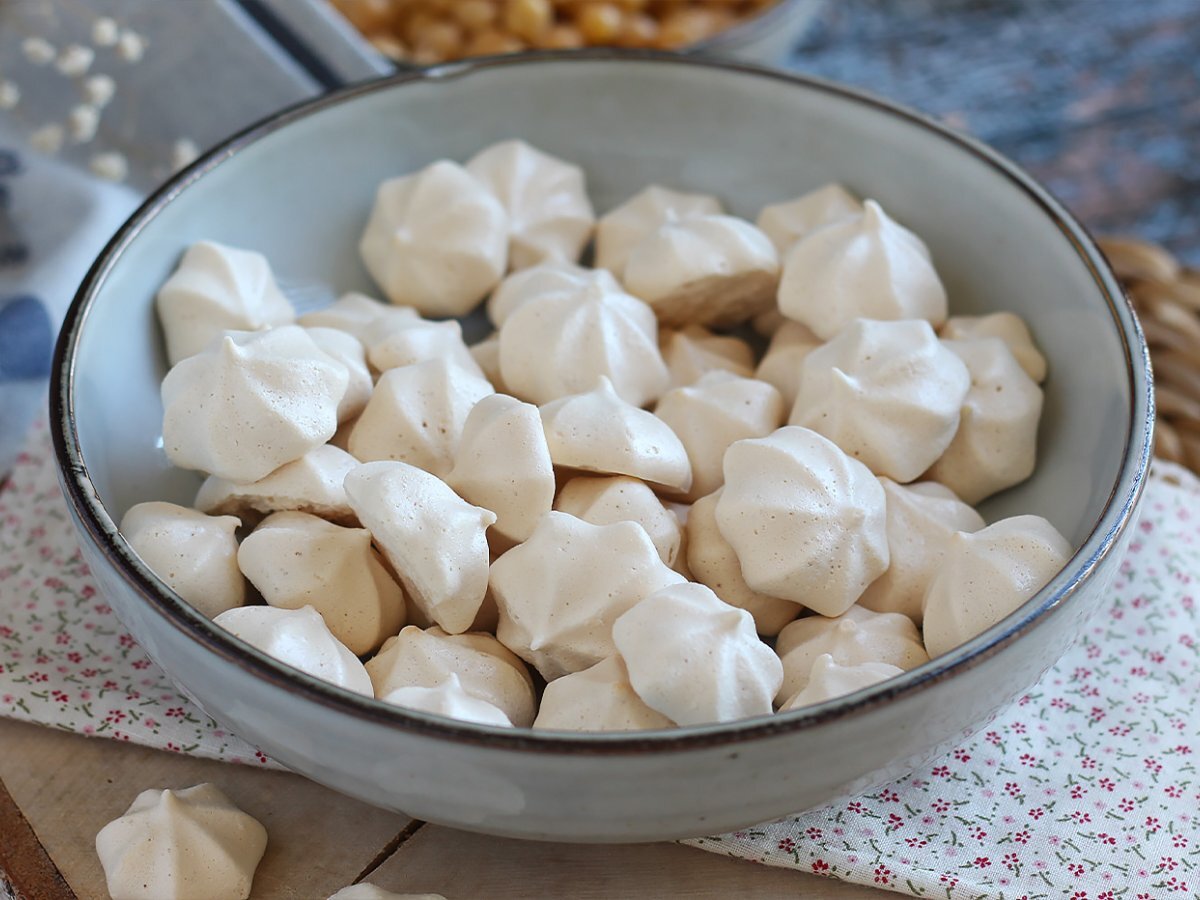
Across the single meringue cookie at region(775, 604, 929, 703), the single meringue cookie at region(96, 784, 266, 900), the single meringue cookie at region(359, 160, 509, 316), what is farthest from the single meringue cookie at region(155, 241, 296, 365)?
the single meringue cookie at region(775, 604, 929, 703)

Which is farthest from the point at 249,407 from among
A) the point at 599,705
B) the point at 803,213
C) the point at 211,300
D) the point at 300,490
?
the point at 803,213

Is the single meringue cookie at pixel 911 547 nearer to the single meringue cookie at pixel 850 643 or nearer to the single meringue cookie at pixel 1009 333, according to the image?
the single meringue cookie at pixel 850 643

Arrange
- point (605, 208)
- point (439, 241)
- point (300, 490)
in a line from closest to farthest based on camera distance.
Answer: point (300, 490), point (439, 241), point (605, 208)

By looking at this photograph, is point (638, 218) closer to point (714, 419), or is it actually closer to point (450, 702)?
point (714, 419)

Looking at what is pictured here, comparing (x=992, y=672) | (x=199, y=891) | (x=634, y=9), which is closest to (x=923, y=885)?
(x=992, y=672)

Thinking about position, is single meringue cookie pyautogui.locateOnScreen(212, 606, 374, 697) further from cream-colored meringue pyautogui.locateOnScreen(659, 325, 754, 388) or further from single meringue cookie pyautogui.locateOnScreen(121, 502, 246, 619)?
cream-colored meringue pyautogui.locateOnScreen(659, 325, 754, 388)

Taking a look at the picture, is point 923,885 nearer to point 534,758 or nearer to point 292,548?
point 534,758
